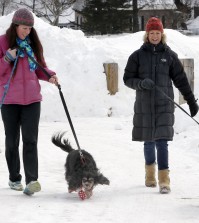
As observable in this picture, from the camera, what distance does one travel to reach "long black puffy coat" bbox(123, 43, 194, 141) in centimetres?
601

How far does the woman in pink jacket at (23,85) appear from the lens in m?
5.54

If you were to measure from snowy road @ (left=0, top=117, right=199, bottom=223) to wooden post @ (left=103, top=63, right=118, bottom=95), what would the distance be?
453 centimetres

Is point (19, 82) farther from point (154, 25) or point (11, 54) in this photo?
point (154, 25)

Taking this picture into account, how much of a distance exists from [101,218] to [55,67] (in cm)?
1003

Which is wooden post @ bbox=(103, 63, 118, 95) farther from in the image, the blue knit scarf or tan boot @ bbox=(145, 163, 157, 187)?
the blue knit scarf

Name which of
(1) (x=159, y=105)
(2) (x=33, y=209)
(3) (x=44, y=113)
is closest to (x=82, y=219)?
(2) (x=33, y=209)

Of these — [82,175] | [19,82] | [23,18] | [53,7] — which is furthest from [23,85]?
[53,7]

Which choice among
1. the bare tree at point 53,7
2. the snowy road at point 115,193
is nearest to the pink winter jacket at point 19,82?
the snowy road at point 115,193

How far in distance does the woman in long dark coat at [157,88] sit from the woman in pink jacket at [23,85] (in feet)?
3.11

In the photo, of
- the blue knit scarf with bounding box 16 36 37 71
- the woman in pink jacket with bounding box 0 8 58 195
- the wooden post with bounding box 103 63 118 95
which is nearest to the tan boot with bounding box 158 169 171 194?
the woman in pink jacket with bounding box 0 8 58 195

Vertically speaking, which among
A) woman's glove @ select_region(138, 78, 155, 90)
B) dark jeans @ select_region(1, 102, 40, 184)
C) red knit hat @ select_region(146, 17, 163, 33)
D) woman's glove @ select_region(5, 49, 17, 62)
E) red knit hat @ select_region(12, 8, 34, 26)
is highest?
red knit hat @ select_region(12, 8, 34, 26)

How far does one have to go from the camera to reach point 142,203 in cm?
553

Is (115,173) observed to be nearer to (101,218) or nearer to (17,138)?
(17,138)

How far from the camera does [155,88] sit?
5.98 metres
